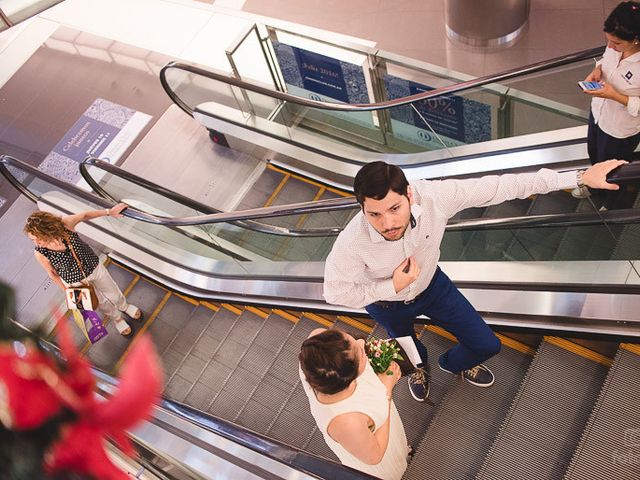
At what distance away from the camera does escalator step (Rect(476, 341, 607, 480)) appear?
3.27 metres

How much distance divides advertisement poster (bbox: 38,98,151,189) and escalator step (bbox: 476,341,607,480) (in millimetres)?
6211

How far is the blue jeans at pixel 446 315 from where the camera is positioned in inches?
122

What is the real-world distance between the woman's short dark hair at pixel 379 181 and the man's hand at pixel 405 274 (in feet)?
1.36

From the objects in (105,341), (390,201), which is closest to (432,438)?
(390,201)

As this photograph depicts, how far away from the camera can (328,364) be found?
7.51ft

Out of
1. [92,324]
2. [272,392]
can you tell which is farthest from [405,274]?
[92,324]

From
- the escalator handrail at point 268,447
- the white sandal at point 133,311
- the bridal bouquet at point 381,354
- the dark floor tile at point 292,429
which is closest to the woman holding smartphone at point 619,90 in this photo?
the bridal bouquet at point 381,354

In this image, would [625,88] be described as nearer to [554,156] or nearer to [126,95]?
[554,156]

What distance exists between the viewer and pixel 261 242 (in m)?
5.55

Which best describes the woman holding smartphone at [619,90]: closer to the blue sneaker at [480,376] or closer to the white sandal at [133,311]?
the blue sneaker at [480,376]

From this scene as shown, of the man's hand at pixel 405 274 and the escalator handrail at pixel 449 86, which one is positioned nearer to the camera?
the man's hand at pixel 405 274

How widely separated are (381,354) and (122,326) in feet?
12.5

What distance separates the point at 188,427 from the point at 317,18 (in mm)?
6093

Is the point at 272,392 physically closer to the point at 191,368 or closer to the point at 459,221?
the point at 191,368
